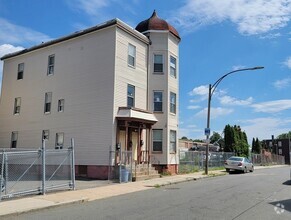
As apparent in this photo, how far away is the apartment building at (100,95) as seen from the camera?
72.9 ft

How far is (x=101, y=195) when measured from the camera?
1417 centimetres

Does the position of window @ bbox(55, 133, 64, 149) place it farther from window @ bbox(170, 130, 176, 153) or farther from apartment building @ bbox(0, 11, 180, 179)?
window @ bbox(170, 130, 176, 153)

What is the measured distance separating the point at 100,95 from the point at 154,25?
749cm

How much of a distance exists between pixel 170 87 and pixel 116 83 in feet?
17.5

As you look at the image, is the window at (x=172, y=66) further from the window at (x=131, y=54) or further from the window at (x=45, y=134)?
the window at (x=45, y=134)

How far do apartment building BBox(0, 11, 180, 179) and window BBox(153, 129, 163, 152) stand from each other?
7 cm

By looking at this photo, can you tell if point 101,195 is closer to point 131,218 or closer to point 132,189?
point 132,189

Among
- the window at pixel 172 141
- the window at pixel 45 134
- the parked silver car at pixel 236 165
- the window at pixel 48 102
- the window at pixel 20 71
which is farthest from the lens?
the parked silver car at pixel 236 165

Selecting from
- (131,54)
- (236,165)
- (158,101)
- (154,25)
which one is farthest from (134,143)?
(236,165)

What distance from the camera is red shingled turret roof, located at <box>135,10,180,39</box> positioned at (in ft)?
85.6

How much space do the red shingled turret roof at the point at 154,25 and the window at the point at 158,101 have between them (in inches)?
193

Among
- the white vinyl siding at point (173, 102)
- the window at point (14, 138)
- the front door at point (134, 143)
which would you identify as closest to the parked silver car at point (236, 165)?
the white vinyl siding at point (173, 102)

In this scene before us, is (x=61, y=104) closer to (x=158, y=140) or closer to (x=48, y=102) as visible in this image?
(x=48, y=102)

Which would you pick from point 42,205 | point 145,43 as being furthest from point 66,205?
point 145,43
